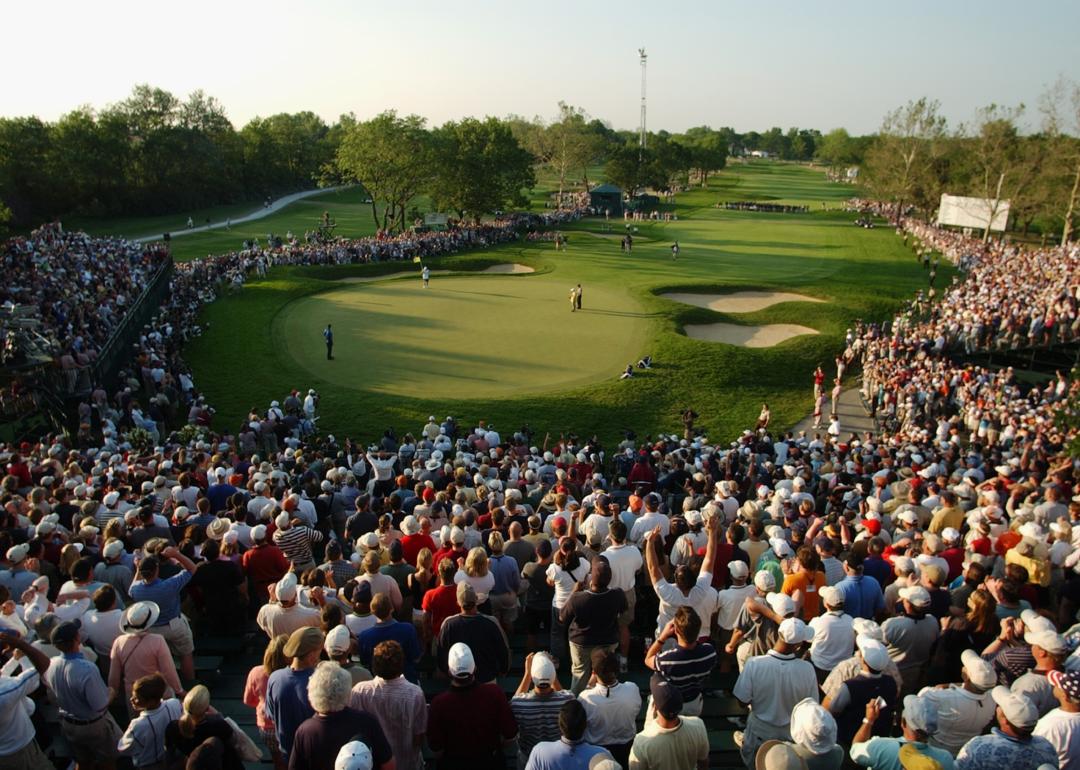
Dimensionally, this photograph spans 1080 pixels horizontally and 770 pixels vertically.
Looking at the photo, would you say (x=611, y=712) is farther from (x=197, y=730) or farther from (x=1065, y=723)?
(x=1065, y=723)

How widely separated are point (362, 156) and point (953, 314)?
4518cm

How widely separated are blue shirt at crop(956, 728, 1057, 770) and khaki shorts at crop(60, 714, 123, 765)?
6374mm

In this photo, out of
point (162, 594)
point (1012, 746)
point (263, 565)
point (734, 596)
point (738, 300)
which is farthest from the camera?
point (738, 300)

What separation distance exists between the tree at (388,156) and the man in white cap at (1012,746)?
197 feet

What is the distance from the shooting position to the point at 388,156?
2331 inches

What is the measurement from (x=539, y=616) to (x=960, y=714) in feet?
14.7

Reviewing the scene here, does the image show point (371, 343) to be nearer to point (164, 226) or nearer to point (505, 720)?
point (505, 720)

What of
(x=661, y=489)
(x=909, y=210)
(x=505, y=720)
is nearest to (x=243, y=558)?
(x=505, y=720)

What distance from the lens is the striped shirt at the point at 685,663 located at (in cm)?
602

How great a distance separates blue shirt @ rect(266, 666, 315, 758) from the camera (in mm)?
5504

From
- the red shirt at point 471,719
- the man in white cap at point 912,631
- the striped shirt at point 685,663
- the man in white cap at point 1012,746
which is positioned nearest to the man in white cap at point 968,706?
the man in white cap at point 1012,746

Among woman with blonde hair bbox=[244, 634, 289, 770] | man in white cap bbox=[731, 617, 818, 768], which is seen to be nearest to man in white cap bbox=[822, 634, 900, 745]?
man in white cap bbox=[731, 617, 818, 768]

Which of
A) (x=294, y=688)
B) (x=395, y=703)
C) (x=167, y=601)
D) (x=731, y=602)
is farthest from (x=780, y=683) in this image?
(x=167, y=601)

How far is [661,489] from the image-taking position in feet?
48.6
